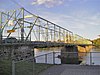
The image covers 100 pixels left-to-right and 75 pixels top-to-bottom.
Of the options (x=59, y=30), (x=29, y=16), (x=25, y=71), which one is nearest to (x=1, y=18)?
(x=29, y=16)

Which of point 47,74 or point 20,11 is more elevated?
point 20,11

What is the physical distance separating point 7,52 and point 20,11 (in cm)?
2648

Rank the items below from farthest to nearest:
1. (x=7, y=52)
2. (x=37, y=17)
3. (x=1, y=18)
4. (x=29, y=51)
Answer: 1. (x=37, y=17)
2. (x=1, y=18)
3. (x=29, y=51)
4. (x=7, y=52)

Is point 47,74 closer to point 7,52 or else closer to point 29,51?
point 7,52

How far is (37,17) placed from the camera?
61.2m

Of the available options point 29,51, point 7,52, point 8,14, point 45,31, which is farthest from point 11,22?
point 7,52

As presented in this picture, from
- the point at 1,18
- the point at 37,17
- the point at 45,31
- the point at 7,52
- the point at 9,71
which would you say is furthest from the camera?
the point at 45,31

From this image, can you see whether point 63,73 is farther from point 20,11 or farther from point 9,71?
point 20,11

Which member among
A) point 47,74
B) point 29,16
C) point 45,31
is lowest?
point 47,74

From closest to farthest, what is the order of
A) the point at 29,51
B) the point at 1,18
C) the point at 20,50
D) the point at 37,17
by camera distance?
1. the point at 20,50
2. the point at 29,51
3. the point at 1,18
4. the point at 37,17

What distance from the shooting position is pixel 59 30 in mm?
89875

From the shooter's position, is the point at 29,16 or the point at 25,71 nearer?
the point at 25,71

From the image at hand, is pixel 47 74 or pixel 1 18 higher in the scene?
pixel 1 18

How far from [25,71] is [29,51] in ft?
95.0
